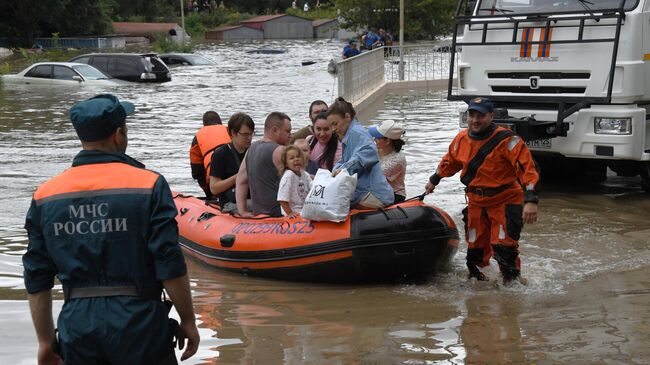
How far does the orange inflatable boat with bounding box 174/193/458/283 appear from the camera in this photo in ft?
26.3

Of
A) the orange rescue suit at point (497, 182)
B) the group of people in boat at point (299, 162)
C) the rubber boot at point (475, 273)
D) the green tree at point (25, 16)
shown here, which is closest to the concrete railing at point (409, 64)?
the group of people in boat at point (299, 162)

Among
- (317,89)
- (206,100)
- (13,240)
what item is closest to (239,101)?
(206,100)

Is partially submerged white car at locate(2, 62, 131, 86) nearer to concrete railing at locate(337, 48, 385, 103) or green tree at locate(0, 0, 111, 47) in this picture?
concrete railing at locate(337, 48, 385, 103)

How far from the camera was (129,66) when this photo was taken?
32.8 metres

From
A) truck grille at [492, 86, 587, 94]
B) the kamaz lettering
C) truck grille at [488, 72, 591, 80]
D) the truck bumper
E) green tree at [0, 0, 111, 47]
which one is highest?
the kamaz lettering

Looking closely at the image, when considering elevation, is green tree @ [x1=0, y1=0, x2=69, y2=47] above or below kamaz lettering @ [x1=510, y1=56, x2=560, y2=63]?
below

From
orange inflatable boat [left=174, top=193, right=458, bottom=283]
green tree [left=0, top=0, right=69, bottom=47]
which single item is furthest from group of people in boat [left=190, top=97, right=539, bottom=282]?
green tree [left=0, top=0, right=69, bottom=47]

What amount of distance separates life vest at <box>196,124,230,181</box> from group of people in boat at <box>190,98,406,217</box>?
0.37 m

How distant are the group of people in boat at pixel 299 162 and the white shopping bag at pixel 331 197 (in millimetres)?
186

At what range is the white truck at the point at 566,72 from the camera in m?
10.8

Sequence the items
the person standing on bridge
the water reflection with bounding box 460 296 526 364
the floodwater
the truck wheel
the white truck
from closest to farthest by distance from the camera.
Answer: the person standing on bridge < the water reflection with bounding box 460 296 526 364 < the floodwater < the white truck < the truck wheel

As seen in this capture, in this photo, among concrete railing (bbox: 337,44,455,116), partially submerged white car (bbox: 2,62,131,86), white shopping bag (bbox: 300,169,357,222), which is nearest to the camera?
white shopping bag (bbox: 300,169,357,222)

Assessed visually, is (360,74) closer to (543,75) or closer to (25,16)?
(543,75)

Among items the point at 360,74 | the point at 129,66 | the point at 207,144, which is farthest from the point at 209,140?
the point at 129,66
